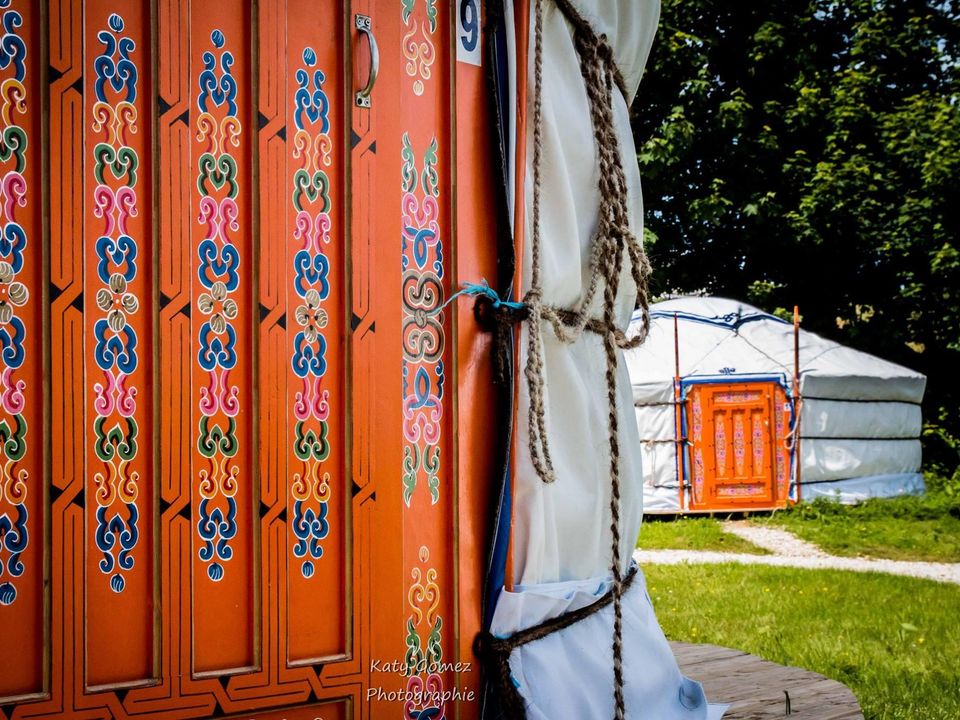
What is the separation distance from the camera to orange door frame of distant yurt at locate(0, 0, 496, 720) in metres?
1.22

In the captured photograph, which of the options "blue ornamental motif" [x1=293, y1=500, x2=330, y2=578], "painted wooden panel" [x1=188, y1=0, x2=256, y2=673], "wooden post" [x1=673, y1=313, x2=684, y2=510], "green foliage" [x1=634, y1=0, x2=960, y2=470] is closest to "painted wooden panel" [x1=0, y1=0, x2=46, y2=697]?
"painted wooden panel" [x1=188, y1=0, x2=256, y2=673]

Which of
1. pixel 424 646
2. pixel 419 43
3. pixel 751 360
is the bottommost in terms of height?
pixel 424 646

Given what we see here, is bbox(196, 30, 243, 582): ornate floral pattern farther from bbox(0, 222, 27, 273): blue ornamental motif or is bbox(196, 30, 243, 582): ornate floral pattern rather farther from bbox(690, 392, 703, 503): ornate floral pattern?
bbox(690, 392, 703, 503): ornate floral pattern

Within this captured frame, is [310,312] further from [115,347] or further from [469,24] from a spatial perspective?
[469,24]

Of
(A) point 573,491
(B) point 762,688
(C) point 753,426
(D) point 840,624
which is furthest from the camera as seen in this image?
(C) point 753,426

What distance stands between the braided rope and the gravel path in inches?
197

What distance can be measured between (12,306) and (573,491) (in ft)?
2.97

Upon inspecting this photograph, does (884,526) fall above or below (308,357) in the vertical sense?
below

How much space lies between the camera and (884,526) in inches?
316

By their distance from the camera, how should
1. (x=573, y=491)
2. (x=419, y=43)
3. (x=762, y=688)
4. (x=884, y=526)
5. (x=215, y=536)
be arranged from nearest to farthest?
(x=215, y=536)
(x=419, y=43)
(x=573, y=491)
(x=762, y=688)
(x=884, y=526)

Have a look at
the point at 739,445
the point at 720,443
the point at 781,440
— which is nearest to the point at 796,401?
the point at 781,440

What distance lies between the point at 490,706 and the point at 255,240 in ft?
2.65

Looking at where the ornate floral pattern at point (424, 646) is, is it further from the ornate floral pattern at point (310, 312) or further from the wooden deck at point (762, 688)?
the wooden deck at point (762, 688)

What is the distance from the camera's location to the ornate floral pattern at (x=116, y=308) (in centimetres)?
125
